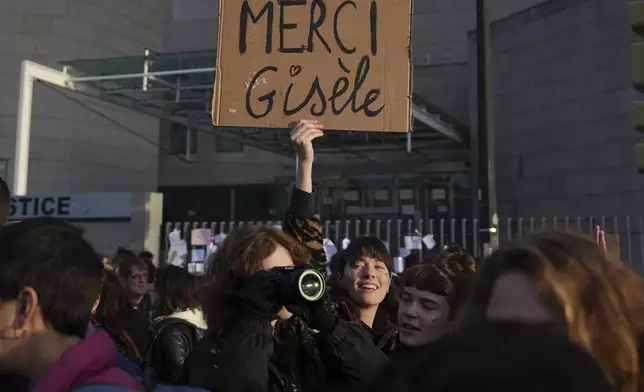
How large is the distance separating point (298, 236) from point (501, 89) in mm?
11584

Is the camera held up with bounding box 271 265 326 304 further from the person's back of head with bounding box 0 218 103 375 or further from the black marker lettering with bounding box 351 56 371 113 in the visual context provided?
the black marker lettering with bounding box 351 56 371 113

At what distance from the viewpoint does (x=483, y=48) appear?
8.36 m

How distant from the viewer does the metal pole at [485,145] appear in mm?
8141

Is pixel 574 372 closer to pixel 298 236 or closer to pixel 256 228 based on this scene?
pixel 256 228

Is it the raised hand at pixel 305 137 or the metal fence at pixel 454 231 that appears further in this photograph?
the metal fence at pixel 454 231

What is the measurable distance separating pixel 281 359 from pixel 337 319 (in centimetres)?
28

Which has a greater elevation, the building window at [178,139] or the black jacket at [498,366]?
the building window at [178,139]

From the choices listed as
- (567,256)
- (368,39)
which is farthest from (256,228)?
(368,39)

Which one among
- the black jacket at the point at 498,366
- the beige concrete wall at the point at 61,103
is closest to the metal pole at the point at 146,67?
the beige concrete wall at the point at 61,103

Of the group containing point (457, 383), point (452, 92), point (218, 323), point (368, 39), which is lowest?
point (218, 323)

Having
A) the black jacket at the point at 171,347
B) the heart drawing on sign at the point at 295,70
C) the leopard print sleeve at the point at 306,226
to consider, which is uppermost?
the heart drawing on sign at the point at 295,70

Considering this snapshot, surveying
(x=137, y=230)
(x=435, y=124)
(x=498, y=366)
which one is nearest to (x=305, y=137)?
(x=498, y=366)

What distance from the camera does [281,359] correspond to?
93.3 inches

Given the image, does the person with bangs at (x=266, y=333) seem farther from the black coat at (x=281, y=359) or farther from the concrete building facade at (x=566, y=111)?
the concrete building facade at (x=566, y=111)
